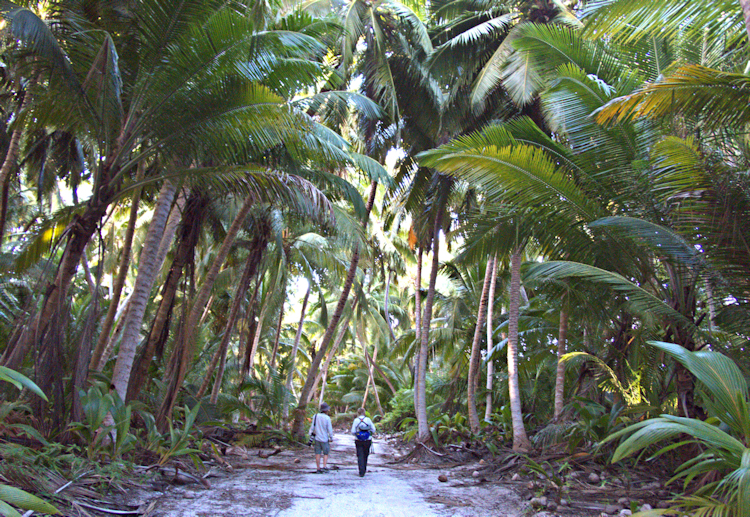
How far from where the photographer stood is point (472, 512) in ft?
16.2

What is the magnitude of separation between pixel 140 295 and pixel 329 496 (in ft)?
12.1

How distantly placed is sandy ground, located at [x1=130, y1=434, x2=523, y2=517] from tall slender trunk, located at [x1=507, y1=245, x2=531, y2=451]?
1380mm

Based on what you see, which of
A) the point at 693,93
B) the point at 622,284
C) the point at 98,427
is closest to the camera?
the point at 693,93

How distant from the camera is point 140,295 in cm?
672

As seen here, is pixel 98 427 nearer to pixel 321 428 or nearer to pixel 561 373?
pixel 321 428

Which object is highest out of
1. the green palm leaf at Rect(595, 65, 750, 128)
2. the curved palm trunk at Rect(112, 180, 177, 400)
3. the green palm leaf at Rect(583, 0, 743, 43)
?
the green palm leaf at Rect(583, 0, 743, 43)

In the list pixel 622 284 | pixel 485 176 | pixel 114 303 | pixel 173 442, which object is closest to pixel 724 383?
pixel 622 284

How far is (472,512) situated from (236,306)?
790 cm

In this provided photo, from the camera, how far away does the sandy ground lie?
460cm

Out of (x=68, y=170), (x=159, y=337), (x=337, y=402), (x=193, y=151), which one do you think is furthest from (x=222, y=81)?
(x=337, y=402)

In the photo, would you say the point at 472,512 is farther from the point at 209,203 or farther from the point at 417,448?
the point at 209,203

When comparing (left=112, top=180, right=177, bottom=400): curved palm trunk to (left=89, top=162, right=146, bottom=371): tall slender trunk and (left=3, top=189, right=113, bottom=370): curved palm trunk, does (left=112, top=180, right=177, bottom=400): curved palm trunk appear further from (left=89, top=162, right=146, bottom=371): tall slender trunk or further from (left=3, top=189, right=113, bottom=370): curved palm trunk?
(left=3, top=189, right=113, bottom=370): curved palm trunk

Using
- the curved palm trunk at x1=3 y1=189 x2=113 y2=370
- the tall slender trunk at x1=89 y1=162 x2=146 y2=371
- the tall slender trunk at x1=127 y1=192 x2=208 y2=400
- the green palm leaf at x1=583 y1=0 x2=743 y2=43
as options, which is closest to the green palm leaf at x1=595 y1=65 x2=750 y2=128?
the green palm leaf at x1=583 y1=0 x2=743 y2=43

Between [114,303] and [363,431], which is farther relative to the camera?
[114,303]
